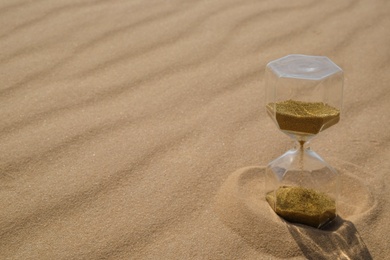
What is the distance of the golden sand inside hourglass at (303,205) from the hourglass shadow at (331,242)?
0.11 feet

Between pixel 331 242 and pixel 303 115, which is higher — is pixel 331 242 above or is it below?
below

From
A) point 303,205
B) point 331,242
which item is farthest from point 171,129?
point 331,242

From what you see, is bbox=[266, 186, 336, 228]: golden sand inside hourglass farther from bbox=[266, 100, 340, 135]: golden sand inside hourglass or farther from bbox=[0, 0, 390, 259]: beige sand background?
bbox=[266, 100, 340, 135]: golden sand inside hourglass

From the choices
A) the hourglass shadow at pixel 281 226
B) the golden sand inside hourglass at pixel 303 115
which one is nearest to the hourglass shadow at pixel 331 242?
the hourglass shadow at pixel 281 226

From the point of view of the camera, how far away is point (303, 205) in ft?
6.09

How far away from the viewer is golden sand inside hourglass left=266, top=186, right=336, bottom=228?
1.81 metres

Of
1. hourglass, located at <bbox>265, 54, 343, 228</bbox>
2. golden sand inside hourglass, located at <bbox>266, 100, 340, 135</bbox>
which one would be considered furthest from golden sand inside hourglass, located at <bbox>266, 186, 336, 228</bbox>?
golden sand inside hourglass, located at <bbox>266, 100, 340, 135</bbox>

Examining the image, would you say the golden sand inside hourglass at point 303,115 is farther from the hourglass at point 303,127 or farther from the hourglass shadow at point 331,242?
the hourglass shadow at point 331,242

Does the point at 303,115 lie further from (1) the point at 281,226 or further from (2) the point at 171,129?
(2) the point at 171,129

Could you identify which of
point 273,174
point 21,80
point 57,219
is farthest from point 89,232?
point 21,80

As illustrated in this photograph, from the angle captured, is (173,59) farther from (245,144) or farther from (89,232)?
(89,232)

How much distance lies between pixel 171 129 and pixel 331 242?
2.46ft

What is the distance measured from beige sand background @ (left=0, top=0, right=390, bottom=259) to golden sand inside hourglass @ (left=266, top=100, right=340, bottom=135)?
260 millimetres

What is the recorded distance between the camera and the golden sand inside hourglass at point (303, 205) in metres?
1.81
